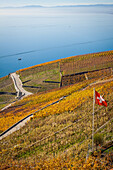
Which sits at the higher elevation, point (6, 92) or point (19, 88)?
point (19, 88)

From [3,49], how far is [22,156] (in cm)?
7491

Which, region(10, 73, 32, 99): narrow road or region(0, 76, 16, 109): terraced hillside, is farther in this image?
region(10, 73, 32, 99): narrow road

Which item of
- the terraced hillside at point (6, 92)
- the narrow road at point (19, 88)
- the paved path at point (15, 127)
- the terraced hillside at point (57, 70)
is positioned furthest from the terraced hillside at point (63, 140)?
the terraced hillside at point (57, 70)

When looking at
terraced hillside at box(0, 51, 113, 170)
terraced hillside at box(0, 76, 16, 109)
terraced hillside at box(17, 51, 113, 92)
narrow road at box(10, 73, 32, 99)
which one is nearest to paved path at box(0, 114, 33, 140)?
terraced hillside at box(0, 51, 113, 170)

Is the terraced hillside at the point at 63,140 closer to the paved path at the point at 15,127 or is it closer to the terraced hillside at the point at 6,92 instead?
the paved path at the point at 15,127

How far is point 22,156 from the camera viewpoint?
14281 mm

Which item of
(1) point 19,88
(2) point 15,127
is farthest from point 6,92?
(2) point 15,127

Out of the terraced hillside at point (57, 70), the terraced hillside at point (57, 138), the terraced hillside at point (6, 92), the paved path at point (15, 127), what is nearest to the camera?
the terraced hillside at point (57, 138)

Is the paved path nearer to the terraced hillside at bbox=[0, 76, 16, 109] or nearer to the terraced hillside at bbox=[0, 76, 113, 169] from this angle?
the terraced hillside at bbox=[0, 76, 113, 169]

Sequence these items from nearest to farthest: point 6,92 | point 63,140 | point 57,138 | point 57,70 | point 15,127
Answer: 1. point 63,140
2. point 57,138
3. point 15,127
4. point 6,92
5. point 57,70

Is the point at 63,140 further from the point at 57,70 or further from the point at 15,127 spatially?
the point at 57,70

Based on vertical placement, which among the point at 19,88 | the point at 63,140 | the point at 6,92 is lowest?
the point at 63,140

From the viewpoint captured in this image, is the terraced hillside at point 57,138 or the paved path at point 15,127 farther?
the paved path at point 15,127

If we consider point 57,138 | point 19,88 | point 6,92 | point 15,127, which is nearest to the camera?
point 57,138
